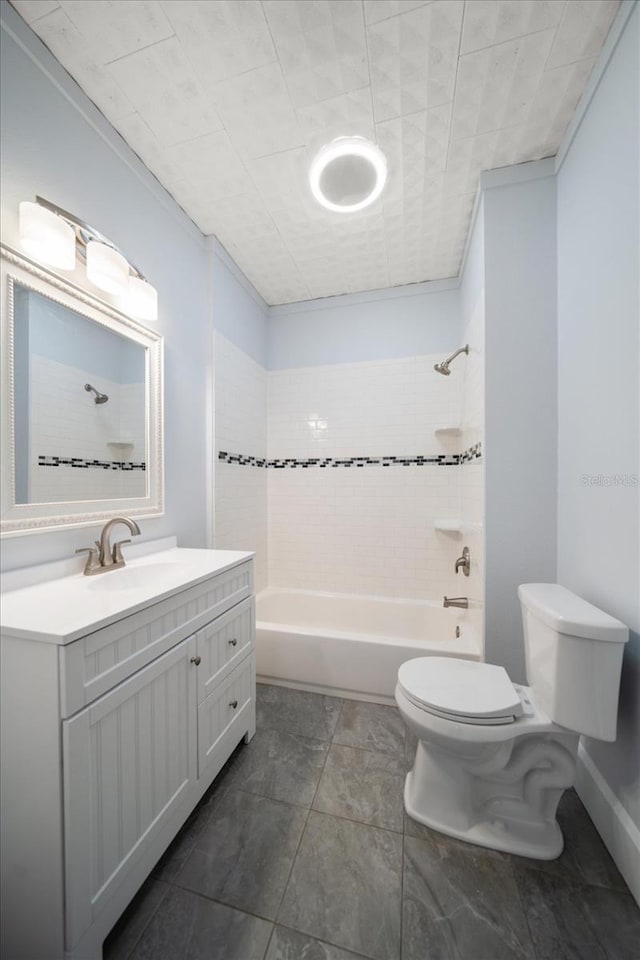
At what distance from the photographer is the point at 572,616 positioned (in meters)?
1.05

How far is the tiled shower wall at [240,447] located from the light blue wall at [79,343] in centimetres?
60

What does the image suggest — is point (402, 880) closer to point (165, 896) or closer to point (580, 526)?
point (165, 896)

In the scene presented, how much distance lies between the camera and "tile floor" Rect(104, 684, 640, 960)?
86cm

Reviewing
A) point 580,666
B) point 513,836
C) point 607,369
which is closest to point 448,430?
point 607,369

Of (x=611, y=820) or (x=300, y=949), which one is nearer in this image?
(x=300, y=949)

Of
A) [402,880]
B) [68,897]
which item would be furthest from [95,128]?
[402,880]

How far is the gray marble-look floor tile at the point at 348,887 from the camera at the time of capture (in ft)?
2.90

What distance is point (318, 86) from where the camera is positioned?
1211 mm

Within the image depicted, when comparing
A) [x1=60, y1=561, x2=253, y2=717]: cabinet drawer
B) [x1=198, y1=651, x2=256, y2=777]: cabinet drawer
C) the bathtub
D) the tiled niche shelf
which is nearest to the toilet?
the bathtub

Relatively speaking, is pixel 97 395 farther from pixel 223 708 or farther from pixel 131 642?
pixel 223 708

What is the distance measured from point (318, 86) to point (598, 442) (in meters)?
1.58

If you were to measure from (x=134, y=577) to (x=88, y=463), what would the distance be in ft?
1.53

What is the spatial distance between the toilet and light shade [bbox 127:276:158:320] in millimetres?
1814

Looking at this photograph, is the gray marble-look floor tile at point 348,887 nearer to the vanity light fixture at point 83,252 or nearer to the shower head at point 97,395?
the shower head at point 97,395
